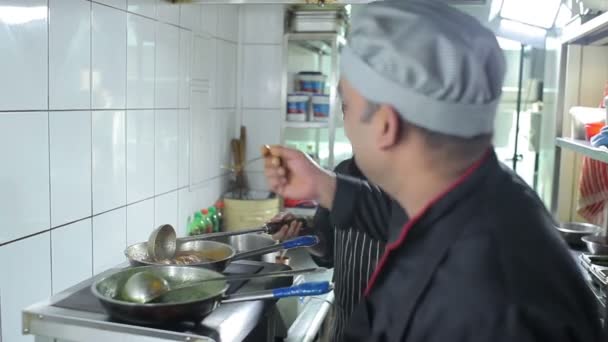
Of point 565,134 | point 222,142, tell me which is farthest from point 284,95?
point 565,134

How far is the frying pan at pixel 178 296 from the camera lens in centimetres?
95

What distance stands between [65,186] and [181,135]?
686mm

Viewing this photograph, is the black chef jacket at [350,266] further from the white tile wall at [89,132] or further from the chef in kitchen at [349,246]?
the white tile wall at [89,132]

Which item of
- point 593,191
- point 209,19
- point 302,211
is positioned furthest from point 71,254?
point 593,191

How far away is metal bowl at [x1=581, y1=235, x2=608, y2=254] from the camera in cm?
165

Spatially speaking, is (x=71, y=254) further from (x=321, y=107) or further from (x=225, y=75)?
(x=321, y=107)

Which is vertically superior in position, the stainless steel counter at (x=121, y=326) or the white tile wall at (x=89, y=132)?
the white tile wall at (x=89, y=132)

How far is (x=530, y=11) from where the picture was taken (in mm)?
2684

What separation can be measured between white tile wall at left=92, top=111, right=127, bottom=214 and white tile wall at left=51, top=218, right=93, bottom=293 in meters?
0.08

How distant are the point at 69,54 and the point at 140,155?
0.42 meters

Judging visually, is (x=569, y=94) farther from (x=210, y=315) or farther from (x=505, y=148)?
(x=210, y=315)

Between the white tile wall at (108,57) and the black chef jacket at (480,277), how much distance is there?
40.3 inches

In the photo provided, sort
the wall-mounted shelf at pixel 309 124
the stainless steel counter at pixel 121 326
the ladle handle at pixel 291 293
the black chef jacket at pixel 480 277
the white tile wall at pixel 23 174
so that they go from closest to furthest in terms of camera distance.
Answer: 1. the black chef jacket at pixel 480 277
2. the stainless steel counter at pixel 121 326
3. the ladle handle at pixel 291 293
4. the white tile wall at pixel 23 174
5. the wall-mounted shelf at pixel 309 124

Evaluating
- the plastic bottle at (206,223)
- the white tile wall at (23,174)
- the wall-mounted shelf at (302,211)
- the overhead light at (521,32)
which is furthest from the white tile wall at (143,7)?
the overhead light at (521,32)
